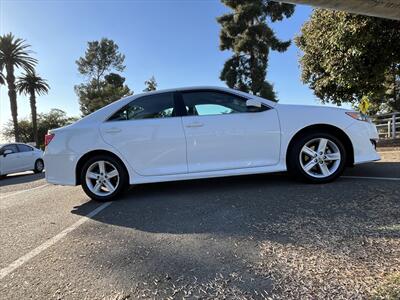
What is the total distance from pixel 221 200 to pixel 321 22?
9.59m

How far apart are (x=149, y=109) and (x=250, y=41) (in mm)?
24351

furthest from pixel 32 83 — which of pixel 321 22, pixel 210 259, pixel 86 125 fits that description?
Result: pixel 210 259

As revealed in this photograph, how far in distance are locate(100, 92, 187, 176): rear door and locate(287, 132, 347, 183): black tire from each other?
1.51m

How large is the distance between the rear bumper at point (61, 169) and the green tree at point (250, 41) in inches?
970

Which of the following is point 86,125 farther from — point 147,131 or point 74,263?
point 74,263

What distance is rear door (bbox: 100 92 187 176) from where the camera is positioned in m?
4.96

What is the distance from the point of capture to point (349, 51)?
34.8 ft

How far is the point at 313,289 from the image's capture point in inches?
86.4

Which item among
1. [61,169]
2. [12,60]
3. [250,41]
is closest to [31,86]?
[12,60]

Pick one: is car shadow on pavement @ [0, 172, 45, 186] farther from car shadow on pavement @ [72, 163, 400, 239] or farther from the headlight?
the headlight

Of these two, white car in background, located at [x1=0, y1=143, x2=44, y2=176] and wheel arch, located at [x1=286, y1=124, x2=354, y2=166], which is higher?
wheel arch, located at [x1=286, y1=124, x2=354, y2=166]

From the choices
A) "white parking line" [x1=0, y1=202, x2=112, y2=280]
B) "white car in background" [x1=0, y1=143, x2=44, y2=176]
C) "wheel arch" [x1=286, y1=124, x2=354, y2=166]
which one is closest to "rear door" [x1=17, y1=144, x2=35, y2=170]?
"white car in background" [x1=0, y1=143, x2=44, y2=176]

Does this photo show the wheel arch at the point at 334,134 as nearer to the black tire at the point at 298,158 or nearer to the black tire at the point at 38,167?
the black tire at the point at 298,158

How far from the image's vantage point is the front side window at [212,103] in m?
5.08
